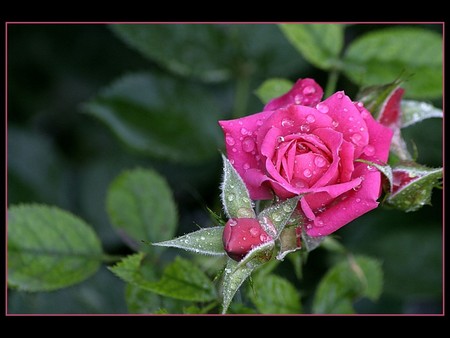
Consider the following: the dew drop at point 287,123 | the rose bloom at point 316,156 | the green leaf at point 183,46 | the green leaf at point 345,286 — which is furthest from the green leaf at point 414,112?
the green leaf at point 183,46

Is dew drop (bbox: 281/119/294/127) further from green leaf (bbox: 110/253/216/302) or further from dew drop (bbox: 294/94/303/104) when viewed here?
green leaf (bbox: 110/253/216/302)

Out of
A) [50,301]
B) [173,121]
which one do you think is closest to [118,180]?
[173,121]

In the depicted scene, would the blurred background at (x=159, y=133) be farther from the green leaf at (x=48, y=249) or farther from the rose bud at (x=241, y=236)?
the rose bud at (x=241, y=236)

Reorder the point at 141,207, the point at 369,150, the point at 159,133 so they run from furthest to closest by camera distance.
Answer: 1. the point at 159,133
2. the point at 141,207
3. the point at 369,150

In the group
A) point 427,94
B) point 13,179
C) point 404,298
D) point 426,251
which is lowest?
point 404,298

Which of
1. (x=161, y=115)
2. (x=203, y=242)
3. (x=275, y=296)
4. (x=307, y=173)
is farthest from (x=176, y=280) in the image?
(x=161, y=115)

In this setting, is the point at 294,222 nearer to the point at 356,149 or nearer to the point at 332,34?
the point at 356,149

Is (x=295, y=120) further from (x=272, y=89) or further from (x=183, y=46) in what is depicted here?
(x=183, y=46)
